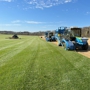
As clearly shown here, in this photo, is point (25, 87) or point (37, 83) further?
point (37, 83)

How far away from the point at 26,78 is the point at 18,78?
0.31m

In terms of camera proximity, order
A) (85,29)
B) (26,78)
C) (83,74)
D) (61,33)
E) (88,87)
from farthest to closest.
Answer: (85,29) → (61,33) → (83,74) → (26,78) → (88,87)

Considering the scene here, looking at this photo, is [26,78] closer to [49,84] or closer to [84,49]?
[49,84]

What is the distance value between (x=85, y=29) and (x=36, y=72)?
3473cm

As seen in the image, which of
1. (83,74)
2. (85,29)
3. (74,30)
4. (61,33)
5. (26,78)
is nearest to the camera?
(26,78)

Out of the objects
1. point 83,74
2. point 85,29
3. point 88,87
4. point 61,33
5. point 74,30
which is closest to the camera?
point 88,87

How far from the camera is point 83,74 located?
6094mm

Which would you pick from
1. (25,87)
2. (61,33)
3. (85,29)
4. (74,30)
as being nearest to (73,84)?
(25,87)

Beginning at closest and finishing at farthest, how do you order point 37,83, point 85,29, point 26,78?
1. point 37,83
2. point 26,78
3. point 85,29

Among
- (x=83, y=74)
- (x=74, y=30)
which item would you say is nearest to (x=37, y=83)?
(x=83, y=74)

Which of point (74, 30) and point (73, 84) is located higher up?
point (74, 30)

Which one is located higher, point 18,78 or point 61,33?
point 61,33

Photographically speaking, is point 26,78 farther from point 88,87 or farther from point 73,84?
point 88,87

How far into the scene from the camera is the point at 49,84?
5.05 m
